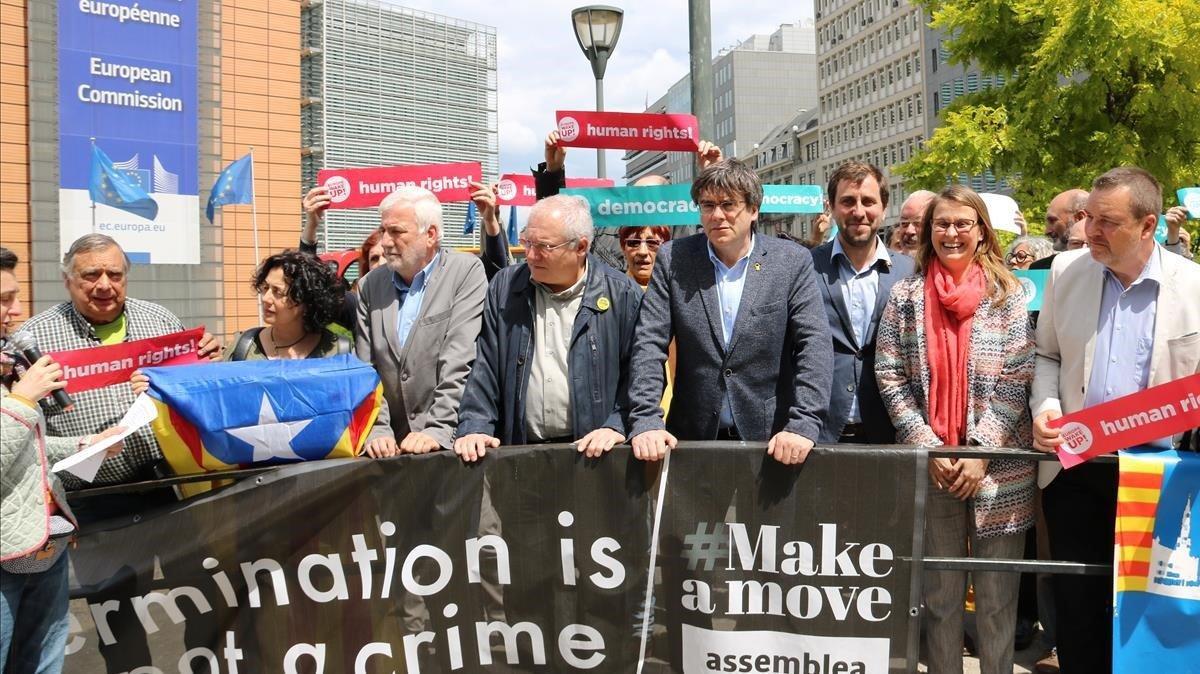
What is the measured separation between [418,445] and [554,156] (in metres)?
2.16

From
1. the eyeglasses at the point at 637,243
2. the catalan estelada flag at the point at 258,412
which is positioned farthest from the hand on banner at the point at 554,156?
the catalan estelada flag at the point at 258,412

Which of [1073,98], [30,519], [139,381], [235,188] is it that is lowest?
[30,519]

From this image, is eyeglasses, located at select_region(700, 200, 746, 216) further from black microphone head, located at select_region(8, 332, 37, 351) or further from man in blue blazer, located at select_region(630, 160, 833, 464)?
black microphone head, located at select_region(8, 332, 37, 351)

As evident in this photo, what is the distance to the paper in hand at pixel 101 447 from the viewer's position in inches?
141

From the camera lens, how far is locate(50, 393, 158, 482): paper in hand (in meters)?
3.58

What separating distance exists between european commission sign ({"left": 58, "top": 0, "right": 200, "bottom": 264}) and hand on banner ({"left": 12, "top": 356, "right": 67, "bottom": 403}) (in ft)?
63.1

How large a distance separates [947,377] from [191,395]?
286cm

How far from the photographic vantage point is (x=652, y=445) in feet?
11.8

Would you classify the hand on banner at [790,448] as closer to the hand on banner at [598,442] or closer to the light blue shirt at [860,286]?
the hand on banner at [598,442]

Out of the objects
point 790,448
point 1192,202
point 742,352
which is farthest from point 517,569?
point 1192,202

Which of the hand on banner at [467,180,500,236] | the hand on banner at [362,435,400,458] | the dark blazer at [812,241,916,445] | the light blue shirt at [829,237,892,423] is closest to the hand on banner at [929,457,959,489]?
the dark blazer at [812,241,916,445]

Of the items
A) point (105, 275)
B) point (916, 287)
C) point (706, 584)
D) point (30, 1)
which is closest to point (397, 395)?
point (105, 275)

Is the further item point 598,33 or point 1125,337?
point 598,33

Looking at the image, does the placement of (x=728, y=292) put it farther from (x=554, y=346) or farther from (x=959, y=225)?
(x=959, y=225)
